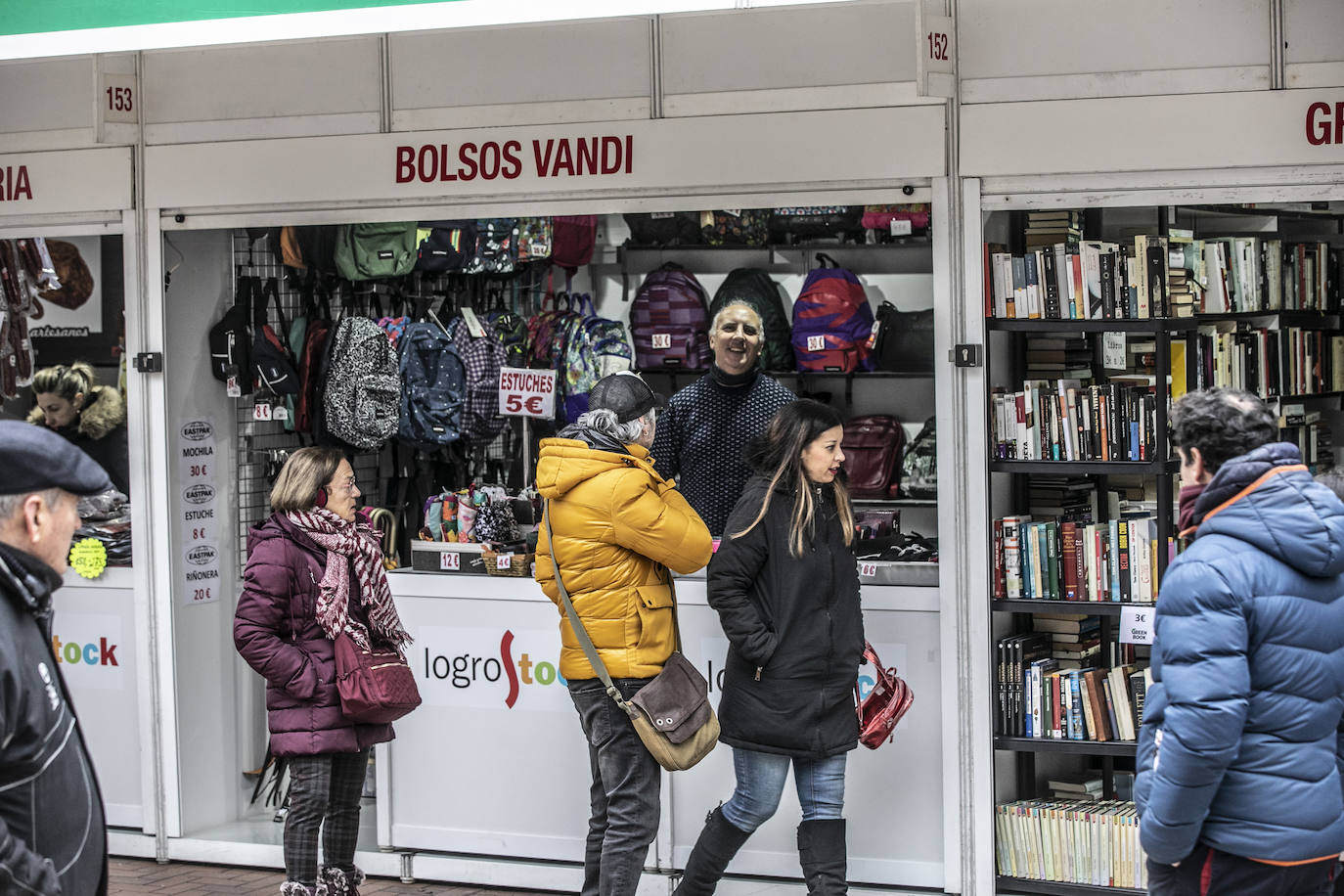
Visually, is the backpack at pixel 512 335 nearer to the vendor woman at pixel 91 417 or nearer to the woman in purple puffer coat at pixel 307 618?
the vendor woman at pixel 91 417

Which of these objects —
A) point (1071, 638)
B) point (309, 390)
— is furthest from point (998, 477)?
point (309, 390)

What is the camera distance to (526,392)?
6.70 metres

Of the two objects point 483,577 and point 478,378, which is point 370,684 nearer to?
point 483,577

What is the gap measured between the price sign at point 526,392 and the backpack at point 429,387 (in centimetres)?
18

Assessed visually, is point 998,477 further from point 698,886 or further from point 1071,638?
point 698,886

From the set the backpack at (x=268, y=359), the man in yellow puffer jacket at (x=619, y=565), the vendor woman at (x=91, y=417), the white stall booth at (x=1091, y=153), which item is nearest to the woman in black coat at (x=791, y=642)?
the man in yellow puffer jacket at (x=619, y=565)

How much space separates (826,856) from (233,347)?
3.29m

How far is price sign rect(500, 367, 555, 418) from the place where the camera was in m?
6.70

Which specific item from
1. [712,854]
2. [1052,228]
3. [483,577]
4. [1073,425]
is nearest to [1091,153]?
[1052,228]

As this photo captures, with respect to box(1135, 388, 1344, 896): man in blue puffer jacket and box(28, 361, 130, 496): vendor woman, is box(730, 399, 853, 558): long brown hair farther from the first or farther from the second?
box(28, 361, 130, 496): vendor woman

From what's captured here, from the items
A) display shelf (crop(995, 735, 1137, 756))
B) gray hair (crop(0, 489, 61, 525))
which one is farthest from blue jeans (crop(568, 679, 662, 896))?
gray hair (crop(0, 489, 61, 525))

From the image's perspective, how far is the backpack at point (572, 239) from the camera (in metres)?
6.65

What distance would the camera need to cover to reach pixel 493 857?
5.97 metres

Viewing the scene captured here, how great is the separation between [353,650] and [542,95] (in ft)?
6.92
